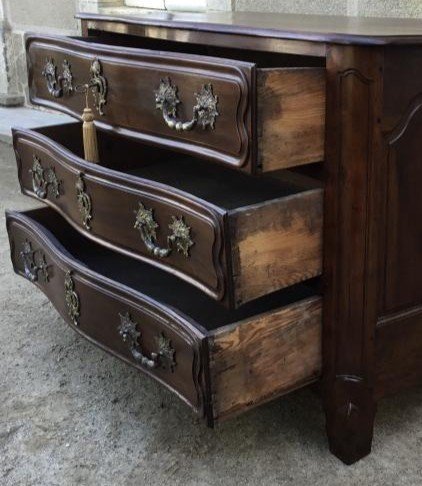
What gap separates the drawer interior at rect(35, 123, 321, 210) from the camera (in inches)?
56.1

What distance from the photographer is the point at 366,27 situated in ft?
4.21

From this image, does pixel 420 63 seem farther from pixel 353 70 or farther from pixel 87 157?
pixel 87 157

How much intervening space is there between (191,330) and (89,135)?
0.47m

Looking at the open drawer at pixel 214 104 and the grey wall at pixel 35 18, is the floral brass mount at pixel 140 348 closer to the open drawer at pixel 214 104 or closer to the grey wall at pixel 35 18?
the open drawer at pixel 214 104

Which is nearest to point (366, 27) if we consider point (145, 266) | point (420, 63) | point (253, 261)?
point (420, 63)

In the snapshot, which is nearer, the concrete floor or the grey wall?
the concrete floor

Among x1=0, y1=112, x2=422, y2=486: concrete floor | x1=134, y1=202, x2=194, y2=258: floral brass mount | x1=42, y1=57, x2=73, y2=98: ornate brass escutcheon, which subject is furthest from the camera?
x1=42, y1=57, x2=73, y2=98: ornate brass escutcheon

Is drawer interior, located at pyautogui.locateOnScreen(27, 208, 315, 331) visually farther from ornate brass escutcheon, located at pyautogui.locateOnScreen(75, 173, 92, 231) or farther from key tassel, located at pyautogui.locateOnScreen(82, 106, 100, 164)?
key tassel, located at pyautogui.locateOnScreen(82, 106, 100, 164)

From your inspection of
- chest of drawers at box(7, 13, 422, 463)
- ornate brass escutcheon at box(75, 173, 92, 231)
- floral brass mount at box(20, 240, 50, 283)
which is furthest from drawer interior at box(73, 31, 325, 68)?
floral brass mount at box(20, 240, 50, 283)

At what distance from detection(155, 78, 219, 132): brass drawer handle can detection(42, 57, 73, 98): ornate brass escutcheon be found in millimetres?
337

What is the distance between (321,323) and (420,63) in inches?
17.1

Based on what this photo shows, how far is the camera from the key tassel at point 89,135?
142cm

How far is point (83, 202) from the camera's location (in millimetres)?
1438

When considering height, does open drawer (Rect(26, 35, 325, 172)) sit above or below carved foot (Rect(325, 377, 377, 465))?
above
